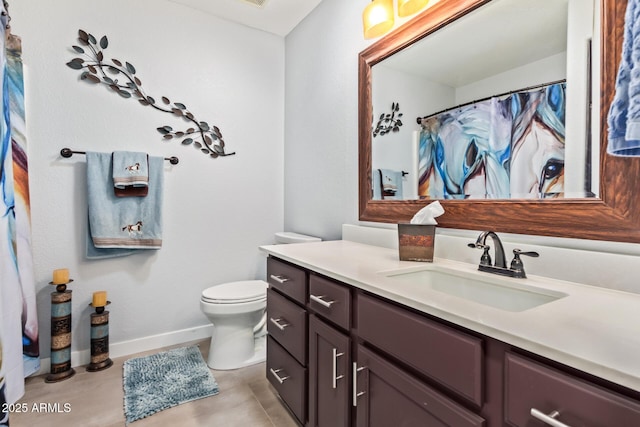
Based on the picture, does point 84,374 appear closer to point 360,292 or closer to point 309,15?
point 360,292

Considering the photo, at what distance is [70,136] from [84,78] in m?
0.39

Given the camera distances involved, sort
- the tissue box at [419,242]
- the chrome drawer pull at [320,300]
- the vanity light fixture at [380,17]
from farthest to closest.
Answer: the vanity light fixture at [380,17]
the tissue box at [419,242]
the chrome drawer pull at [320,300]

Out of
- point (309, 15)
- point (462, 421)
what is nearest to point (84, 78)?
point (309, 15)

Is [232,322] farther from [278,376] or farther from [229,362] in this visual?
[278,376]

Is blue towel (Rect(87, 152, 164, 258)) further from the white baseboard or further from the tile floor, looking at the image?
the tile floor

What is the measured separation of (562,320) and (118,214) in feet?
7.69

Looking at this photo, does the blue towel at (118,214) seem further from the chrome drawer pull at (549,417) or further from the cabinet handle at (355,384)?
the chrome drawer pull at (549,417)

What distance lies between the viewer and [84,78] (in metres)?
1.98

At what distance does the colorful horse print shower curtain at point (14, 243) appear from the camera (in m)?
1.36

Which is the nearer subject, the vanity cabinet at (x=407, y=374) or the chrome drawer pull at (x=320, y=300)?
the vanity cabinet at (x=407, y=374)

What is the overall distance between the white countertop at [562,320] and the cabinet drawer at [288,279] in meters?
0.24

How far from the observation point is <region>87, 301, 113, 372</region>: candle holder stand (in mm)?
1935

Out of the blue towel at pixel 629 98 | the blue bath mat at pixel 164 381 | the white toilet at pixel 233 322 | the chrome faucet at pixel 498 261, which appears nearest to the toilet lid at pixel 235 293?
the white toilet at pixel 233 322

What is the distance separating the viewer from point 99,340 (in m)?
1.95
